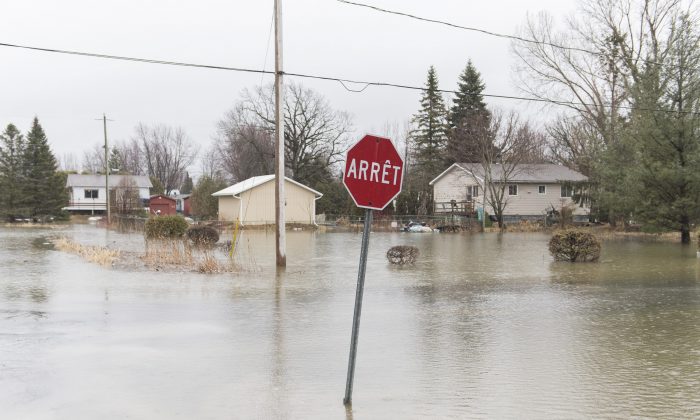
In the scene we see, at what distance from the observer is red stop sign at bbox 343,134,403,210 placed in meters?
5.59

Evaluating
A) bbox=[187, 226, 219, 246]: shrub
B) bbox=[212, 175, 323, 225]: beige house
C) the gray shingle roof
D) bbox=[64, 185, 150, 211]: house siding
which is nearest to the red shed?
bbox=[64, 185, 150, 211]: house siding

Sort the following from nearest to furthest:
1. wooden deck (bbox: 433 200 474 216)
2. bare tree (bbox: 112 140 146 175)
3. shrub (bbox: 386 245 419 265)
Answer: shrub (bbox: 386 245 419 265)
wooden deck (bbox: 433 200 474 216)
bare tree (bbox: 112 140 146 175)

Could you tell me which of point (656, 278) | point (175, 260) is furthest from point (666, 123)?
point (175, 260)

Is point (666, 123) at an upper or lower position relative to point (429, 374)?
upper

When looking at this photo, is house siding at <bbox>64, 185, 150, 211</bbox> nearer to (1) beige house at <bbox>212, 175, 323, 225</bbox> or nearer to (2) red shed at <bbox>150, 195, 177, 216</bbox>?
(2) red shed at <bbox>150, 195, 177, 216</bbox>

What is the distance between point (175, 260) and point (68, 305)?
7.29m

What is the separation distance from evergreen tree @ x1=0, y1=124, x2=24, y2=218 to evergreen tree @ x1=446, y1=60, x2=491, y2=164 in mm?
40034

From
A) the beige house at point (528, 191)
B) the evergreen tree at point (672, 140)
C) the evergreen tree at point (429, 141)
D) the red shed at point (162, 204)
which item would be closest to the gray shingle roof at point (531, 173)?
the beige house at point (528, 191)

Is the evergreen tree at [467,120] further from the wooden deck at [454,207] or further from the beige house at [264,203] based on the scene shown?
the beige house at [264,203]

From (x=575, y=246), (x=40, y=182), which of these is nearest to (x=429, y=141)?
(x=40, y=182)

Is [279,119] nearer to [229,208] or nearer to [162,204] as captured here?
[229,208]

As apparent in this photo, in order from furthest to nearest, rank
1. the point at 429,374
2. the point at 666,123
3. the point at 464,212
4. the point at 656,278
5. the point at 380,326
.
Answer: the point at 464,212 → the point at 666,123 → the point at 656,278 → the point at 380,326 → the point at 429,374

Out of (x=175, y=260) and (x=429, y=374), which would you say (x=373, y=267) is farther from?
(x=429, y=374)

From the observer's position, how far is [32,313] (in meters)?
11.1
